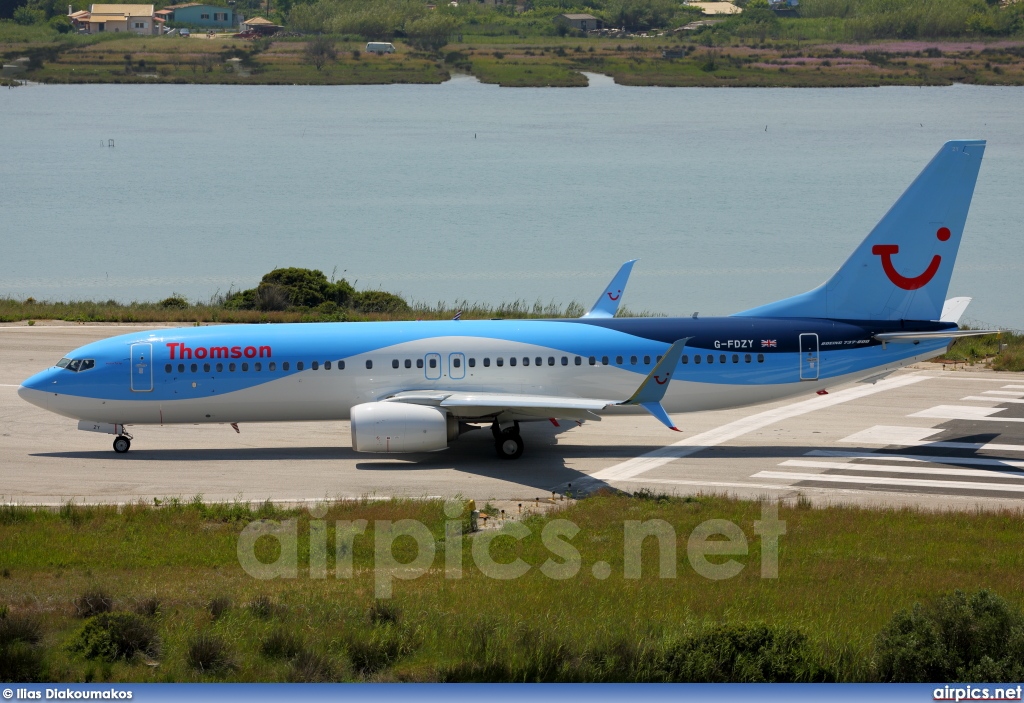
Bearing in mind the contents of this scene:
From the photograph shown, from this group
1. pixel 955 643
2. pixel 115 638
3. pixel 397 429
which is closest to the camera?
pixel 955 643

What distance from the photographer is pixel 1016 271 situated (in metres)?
78.8

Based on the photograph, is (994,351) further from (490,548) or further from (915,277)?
(490,548)

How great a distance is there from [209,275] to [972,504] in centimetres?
5687

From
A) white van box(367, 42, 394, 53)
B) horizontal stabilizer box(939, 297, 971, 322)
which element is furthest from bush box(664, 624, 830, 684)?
white van box(367, 42, 394, 53)

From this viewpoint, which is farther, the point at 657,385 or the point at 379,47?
the point at 379,47

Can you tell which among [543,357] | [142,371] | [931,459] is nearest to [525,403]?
[543,357]

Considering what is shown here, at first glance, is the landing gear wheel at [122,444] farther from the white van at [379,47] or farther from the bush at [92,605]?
the white van at [379,47]

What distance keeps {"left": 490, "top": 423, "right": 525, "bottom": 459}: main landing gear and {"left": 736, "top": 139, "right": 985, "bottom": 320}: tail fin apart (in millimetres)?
7547

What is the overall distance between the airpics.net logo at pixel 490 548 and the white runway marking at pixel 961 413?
13.0 meters

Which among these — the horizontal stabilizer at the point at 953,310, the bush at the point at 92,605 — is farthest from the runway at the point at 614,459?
the bush at the point at 92,605

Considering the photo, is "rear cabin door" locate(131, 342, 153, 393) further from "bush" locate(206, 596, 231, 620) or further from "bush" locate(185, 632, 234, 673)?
"bush" locate(185, 632, 234, 673)

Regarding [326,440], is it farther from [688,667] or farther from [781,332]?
[688,667]

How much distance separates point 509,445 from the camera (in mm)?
33938

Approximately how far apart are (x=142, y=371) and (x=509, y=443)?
1041 cm
